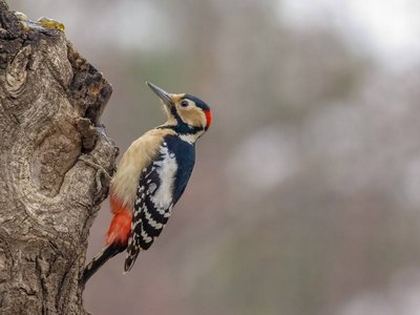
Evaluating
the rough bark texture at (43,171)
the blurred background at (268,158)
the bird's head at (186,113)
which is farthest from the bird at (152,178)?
the blurred background at (268,158)

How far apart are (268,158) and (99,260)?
10.9 m

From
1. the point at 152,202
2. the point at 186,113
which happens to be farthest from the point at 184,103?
the point at 152,202

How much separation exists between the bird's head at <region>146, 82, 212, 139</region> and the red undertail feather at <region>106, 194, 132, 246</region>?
78 cm

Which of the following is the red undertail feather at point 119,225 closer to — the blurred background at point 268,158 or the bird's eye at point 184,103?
the bird's eye at point 184,103

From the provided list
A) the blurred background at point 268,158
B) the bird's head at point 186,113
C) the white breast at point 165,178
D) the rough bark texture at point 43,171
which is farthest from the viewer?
the blurred background at point 268,158

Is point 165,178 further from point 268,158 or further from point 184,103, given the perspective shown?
point 268,158

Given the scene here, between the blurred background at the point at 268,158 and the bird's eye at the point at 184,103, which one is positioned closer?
the bird's eye at the point at 184,103

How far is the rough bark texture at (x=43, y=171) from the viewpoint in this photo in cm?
454

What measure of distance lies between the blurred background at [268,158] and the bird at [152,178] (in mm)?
5997

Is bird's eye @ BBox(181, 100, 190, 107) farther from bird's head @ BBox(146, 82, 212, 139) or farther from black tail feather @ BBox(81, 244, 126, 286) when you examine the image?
black tail feather @ BBox(81, 244, 126, 286)

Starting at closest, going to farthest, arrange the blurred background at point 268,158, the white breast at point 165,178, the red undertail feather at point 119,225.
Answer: the red undertail feather at point 119,225 < the white breast at point 165,178 < the blurred background at point 268,158

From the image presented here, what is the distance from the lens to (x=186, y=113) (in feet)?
21.4

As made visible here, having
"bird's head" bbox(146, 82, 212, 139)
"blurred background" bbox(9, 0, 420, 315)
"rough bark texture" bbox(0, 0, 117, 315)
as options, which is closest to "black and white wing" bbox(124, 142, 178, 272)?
"bird's head" bbox(146, 82, 212, 139)

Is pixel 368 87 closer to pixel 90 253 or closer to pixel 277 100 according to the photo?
pixel 277 100
